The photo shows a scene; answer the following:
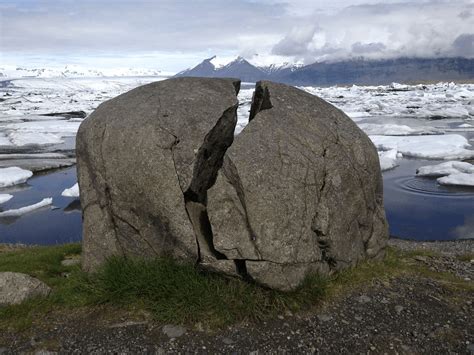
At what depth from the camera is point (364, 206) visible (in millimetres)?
9109

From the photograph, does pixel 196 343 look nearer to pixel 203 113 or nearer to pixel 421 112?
pixel 203 113

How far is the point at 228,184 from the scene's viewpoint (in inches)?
313

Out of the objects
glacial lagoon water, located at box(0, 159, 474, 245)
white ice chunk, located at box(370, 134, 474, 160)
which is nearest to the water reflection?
glacial lagoon water, located at box(0, 159, 474, 245)

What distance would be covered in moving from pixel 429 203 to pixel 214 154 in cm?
1433

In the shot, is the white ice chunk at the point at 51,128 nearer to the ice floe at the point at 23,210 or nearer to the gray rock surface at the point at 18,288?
the ice floe at the point at 23,210

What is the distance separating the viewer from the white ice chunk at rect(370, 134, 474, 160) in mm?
31969

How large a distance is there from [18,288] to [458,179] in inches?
831

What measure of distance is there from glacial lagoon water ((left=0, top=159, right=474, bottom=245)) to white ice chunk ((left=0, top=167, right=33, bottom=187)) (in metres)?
0.75

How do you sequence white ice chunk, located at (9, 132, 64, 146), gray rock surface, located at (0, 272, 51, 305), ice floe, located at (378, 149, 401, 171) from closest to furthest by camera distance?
gray rock surface, located at (0, 272, 51, 305) < ice floe, located at (378, 149, 401, 171) < white ice chunk, located at (9, 132, 64, 146)

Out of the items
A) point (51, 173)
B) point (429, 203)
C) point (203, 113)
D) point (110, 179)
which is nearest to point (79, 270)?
point (110, 179)

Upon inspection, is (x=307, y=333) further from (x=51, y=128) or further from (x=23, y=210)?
(x=51, y=128)

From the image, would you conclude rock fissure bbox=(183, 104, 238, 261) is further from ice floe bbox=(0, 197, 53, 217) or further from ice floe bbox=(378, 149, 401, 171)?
ice floe bbox=(378, 149, 401, 171)

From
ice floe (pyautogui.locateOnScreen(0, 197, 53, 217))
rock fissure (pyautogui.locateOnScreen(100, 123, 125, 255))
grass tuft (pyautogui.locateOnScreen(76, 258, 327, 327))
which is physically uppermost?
rock fissure (pyautogui.locateOnScreen(100, 123, 125, 255))

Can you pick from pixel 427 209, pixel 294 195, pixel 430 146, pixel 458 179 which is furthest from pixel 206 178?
pixel 430 146
